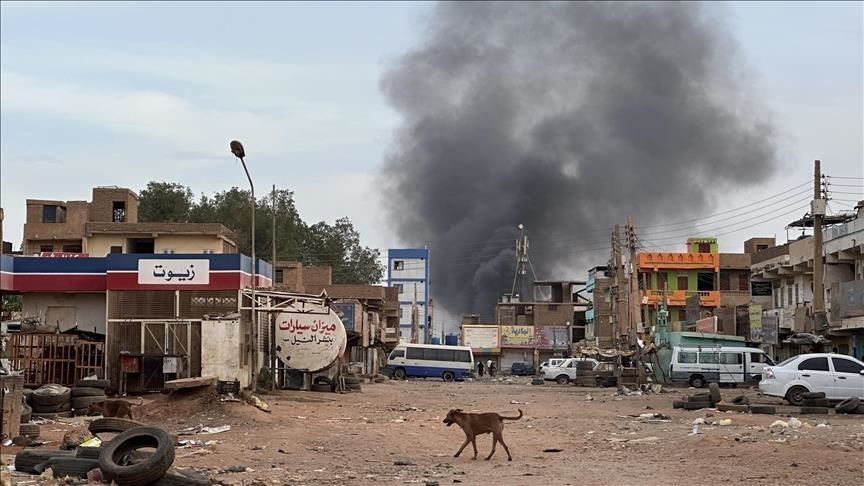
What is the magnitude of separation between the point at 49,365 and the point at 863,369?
24.5 meters

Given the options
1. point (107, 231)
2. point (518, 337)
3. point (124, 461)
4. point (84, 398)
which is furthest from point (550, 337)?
→ point (124, 461)

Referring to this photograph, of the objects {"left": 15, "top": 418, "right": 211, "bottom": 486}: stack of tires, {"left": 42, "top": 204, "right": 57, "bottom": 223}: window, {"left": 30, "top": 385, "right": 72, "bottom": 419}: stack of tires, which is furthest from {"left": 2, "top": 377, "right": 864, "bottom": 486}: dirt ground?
{"left": 42, "top": 204, "right": 57, "bottom": 223}: window

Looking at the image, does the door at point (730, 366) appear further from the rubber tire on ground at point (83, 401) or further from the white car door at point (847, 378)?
the rubber tire on ground at point (83, 401)

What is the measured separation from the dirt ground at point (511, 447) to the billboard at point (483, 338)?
238 ft

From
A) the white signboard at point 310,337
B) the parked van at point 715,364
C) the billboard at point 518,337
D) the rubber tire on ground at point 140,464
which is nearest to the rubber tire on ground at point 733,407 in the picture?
the white signboard at point 310,337

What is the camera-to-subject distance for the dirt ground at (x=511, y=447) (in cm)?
1479

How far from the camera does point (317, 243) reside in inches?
4163

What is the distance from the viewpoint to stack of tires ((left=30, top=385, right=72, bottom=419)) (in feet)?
82.9

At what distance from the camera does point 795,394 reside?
31.0 m

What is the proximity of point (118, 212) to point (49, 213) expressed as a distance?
451 centimetres

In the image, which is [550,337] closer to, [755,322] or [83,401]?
[755,322]

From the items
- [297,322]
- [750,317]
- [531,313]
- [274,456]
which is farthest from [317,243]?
[274,456]

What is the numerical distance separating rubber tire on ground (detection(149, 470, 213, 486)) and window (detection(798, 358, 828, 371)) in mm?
22839

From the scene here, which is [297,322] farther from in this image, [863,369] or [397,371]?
[397,371]
